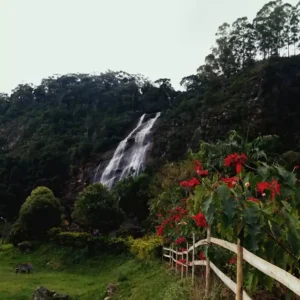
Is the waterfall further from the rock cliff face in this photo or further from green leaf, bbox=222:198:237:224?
green leaf, bbox=222:198:237:224

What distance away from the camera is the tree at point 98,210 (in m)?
25.3

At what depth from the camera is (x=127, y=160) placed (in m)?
40.7

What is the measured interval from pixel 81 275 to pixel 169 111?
33669 mm

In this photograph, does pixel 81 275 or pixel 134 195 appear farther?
pixel 134 195

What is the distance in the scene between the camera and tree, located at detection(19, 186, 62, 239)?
1060 inches

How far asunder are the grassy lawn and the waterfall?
48.3 ft

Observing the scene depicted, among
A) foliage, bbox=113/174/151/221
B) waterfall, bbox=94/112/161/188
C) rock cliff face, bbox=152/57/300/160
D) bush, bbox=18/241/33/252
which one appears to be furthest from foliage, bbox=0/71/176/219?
bush, bbox=18/241/33/252

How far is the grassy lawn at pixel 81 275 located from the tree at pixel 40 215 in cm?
196

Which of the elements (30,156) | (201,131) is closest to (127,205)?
(201,131)

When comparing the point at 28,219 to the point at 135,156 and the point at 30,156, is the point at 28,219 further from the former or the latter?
the point at 30,156

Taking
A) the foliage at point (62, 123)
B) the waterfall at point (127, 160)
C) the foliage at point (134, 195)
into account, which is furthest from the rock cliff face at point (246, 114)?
the foliage at point (62, 123)

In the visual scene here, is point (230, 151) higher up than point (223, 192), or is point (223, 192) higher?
point (230, 151)

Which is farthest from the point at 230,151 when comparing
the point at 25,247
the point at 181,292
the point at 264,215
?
the point at 25,247

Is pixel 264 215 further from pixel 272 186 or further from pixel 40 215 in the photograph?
pixel 40 215
